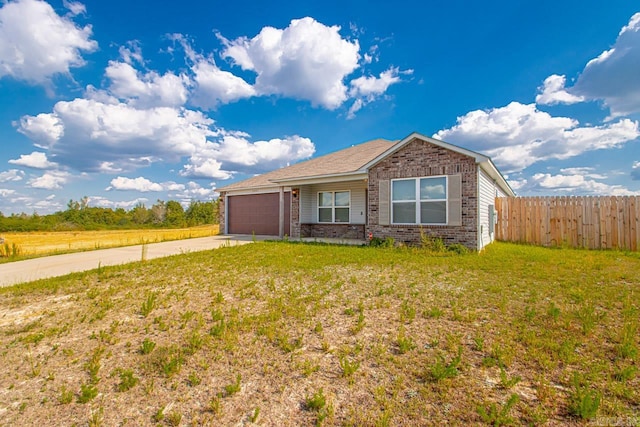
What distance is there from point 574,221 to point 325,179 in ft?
30.8

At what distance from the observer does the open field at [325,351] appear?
7.40 ft

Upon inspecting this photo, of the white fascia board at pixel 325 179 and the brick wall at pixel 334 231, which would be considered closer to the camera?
the white fascia board at pixel 325 179

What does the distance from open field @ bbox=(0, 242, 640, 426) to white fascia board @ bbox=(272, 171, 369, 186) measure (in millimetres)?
6597

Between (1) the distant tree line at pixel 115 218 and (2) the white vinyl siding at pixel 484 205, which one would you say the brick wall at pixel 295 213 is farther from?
(1) the distant tree line at pixel 115 218

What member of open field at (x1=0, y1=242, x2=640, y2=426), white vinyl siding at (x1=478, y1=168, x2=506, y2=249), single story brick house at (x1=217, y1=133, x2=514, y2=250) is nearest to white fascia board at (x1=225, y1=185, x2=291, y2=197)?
single story brick house at (x1=217, y1=133, x2=514, y2=250)

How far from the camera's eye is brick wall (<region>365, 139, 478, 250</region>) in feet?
29.8

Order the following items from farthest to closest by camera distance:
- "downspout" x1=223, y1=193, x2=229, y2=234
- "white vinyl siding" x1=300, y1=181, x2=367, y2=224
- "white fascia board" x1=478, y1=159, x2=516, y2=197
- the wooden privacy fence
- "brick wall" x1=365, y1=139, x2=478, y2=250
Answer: "downspout" x1=223, y1=193, x2=229, y2=234, "white vinyl siding" x1=300, y1=181, x2=367, y2=224, the wooden privacy fence, "white fascia board" x1=478, y1=159, x2=516, y2=197, "brick wall" x1=365, y1=139, x2=478, y2=250

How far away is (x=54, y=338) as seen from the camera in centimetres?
364

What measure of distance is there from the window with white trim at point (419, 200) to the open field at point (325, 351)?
402 centimetres

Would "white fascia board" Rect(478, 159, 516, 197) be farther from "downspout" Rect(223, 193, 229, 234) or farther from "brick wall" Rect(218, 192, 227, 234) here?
"brick wall" Rect(218, 192, 227, 234)

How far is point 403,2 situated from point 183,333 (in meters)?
12.5

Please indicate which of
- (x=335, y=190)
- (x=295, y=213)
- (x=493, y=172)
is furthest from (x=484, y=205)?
(x=295, y=213)

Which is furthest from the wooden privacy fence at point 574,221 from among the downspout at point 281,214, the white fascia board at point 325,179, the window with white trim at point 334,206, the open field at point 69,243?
the open field at point 69,243

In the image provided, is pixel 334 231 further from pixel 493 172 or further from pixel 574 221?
pixel 574 221
